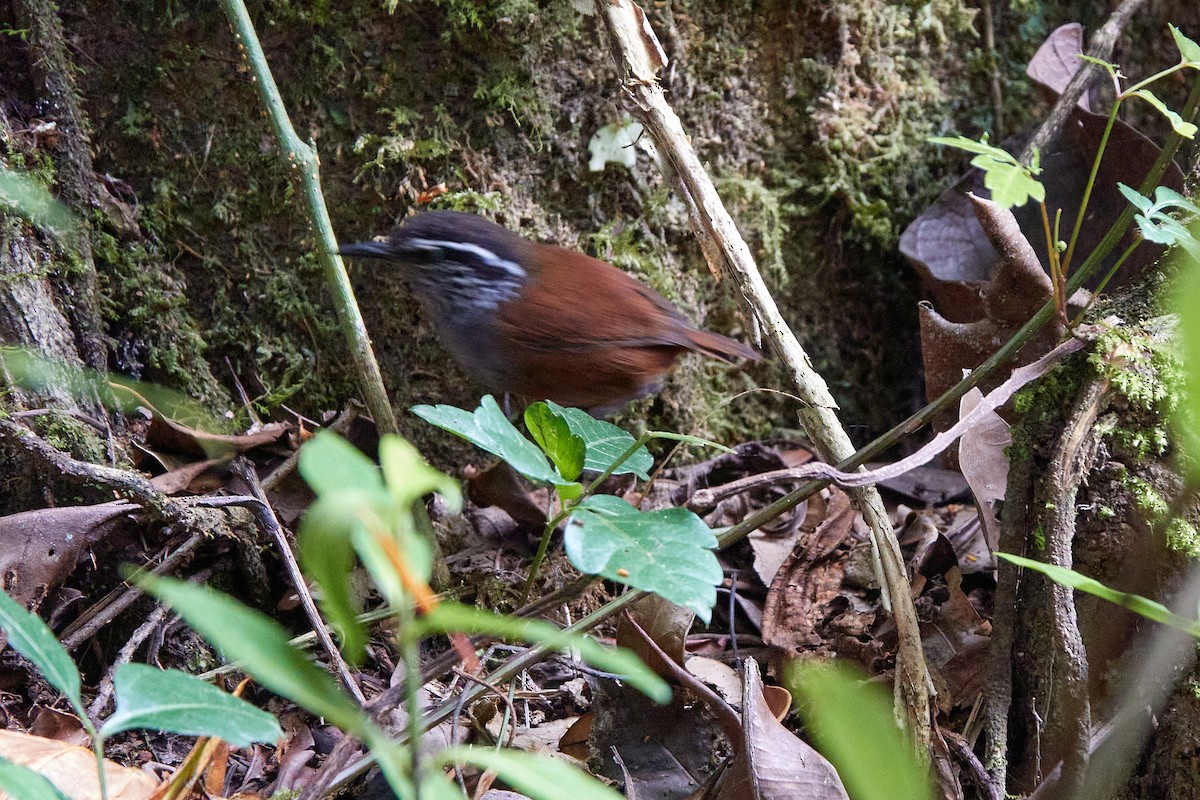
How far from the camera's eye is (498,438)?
4.52 ft

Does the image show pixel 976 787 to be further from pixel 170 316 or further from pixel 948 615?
pixel 170 316

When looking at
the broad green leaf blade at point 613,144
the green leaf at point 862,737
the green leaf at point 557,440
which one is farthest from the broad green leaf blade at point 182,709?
the broad green leaf blade at point 613,144

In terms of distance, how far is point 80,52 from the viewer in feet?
8.49

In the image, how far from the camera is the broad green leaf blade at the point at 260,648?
2.48 ft

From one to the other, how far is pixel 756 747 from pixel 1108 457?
38.4 inches

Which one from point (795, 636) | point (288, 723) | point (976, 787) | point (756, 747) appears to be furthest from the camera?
point (795, 636)

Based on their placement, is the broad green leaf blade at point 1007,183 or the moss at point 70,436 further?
the moss at point 70,436

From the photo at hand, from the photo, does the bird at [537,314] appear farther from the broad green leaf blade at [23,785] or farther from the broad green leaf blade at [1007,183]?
the broad green leaf blade at [23,785]

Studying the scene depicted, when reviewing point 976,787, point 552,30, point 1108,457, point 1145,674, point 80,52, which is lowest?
point 976,787

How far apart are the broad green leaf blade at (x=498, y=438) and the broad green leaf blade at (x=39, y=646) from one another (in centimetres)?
56

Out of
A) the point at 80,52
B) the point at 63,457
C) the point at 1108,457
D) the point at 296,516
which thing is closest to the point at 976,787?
the point at 1108,457

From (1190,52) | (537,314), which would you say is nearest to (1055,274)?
(1190,52)

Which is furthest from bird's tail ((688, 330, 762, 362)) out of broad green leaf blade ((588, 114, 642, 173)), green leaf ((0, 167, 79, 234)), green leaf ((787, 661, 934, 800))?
green leaf ((787, 661, 934, 800))

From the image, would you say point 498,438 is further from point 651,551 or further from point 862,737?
point 862,737
